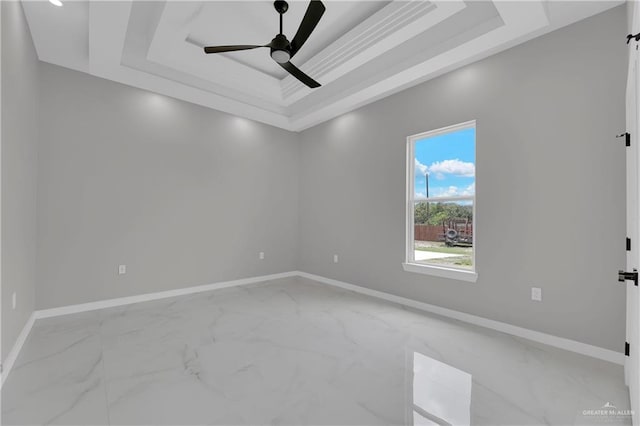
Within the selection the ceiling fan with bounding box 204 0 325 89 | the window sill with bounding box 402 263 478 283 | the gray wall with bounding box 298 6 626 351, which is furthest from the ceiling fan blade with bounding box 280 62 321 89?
the window sill with bounding box 402 263 478 283

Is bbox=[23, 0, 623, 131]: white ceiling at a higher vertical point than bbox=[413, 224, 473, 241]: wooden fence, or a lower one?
higher

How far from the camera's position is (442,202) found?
370 cm

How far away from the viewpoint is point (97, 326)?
9.92 feet

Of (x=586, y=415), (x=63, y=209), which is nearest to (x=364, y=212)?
(x=586, y=415)

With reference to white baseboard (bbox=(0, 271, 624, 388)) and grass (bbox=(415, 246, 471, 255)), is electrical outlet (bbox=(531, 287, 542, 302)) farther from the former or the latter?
grass (bbox=(415, 246, 471, 255))

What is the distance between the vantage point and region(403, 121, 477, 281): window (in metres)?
3.41

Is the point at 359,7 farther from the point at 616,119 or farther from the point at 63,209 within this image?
the point at 63,209

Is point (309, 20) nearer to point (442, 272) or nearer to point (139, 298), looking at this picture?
point (442, 272)

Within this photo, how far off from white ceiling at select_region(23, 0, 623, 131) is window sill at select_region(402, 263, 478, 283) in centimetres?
234

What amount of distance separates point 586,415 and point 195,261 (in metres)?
4.41

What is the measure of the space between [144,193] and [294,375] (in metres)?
3.25

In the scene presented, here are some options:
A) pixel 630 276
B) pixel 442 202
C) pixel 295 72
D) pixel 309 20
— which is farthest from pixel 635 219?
pixel 295 72

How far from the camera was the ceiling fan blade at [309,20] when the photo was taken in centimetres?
211

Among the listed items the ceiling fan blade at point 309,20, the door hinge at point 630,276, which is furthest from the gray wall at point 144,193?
the door hinge at point 630,276
